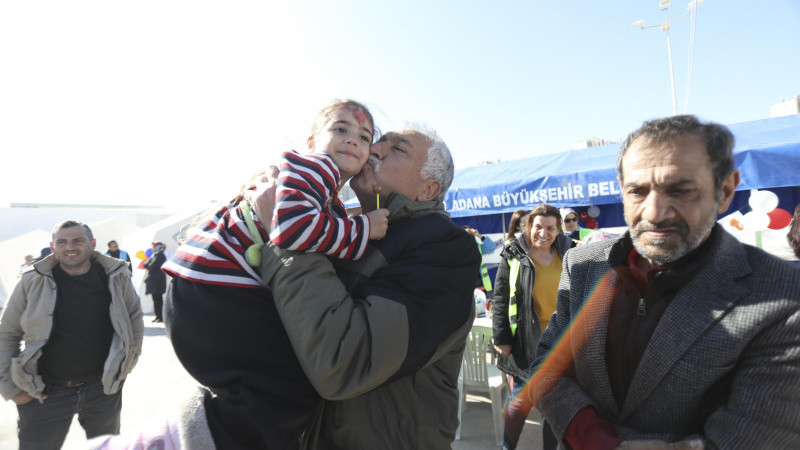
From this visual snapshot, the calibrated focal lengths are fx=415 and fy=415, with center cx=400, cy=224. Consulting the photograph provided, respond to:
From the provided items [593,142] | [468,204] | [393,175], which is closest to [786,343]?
[393,175]

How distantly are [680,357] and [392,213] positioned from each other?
39.9 inches

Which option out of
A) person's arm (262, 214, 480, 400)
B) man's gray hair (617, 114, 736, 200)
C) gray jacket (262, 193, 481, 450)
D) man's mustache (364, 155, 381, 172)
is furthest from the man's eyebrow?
man's gray hair (617, 114, 736, 200)

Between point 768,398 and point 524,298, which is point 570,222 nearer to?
point 524,298

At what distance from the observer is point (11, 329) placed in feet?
9.81

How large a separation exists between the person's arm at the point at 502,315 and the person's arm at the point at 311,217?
284 centimetres

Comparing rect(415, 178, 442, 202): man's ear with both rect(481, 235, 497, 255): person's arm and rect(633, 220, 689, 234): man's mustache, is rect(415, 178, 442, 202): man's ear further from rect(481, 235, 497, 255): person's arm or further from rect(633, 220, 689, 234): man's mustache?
rect(481, 235, 497, 255): person's arm

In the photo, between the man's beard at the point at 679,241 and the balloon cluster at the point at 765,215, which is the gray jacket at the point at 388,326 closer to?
the man's beard at the point at 679,241

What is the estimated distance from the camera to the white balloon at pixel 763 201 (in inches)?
190

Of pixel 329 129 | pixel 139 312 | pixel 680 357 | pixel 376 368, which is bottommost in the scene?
pixel 139 312

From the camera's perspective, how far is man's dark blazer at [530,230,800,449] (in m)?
1.10

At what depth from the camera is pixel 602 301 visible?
1.54 m

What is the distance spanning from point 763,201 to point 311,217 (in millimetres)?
5853

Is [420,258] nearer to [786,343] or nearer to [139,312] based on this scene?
[786,343]

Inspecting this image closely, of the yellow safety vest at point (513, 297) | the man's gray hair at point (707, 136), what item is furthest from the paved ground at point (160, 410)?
the man's gray hair at point (707, 136)
